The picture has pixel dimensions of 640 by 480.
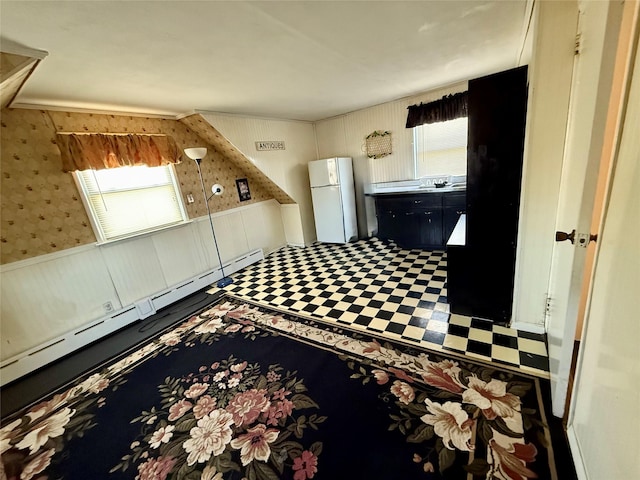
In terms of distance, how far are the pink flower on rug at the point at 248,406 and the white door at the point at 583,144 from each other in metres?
1.71

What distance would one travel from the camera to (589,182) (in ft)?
3.40

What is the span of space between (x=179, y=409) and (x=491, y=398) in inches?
80.3

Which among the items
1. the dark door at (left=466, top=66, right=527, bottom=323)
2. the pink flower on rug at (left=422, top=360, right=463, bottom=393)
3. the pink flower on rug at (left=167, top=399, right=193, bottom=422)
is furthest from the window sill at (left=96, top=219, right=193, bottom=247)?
the dark door at (left=466, top=66, right=527, bottom=323)

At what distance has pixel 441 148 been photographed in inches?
154

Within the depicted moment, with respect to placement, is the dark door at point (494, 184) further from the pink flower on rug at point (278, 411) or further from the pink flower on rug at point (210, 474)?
the pink flower on rug at point (210, 474)

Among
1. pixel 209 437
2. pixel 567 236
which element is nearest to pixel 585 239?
pixel 567 236

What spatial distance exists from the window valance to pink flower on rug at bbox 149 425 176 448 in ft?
14.6

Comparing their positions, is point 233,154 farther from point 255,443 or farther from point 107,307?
point 255,443

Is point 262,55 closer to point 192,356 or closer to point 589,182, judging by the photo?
point 589,182

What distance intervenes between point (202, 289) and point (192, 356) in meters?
1.55

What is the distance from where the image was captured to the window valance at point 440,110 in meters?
3.53

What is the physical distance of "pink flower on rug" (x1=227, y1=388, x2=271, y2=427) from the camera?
1624 mm

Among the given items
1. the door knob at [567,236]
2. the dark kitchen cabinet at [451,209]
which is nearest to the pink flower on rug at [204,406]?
the door knob at [567,236]

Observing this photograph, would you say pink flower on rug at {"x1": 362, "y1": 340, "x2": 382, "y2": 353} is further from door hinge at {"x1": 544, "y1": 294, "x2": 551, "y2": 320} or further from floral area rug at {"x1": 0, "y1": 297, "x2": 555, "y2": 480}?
door hinge at {"x1": 544, "y1": 294, "x2": 551, "y2": 320}
